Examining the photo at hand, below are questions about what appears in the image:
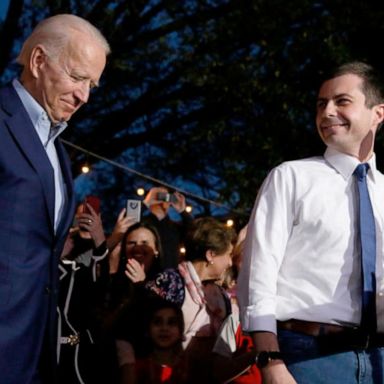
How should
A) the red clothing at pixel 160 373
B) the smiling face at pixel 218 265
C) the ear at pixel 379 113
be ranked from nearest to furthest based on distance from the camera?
the ear at pixel 379 113 < the red clothing at pixel 160 373 < the smiling face at pixel 218 265

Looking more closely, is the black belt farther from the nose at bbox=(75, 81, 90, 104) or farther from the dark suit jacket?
the nose at bbox=(75, 81, 90, 104)

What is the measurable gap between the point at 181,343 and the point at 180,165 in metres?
8.47

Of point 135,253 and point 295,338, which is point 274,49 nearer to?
point 135,253

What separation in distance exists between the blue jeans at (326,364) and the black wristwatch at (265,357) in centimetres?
17

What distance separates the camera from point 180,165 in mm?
13070

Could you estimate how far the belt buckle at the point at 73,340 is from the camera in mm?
4293

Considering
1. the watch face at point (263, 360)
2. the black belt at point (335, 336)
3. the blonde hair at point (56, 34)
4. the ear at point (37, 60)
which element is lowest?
the watch face at point (263, 360)

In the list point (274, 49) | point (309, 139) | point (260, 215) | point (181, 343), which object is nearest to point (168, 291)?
point (181, 343)

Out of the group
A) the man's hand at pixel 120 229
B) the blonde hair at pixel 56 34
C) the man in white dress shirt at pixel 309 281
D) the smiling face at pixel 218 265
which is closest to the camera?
the man in white dress shirt at pixel 309 281

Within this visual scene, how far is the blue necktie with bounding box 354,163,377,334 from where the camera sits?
300 cm

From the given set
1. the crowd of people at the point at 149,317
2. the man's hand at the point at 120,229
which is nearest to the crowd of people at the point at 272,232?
the crowd of people at the point at 149,317

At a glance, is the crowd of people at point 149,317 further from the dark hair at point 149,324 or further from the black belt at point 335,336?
the black belt at point 335,336

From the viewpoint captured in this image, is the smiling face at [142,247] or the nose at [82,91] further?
the smiling face at [142,247]

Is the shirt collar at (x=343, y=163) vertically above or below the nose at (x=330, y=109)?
below
